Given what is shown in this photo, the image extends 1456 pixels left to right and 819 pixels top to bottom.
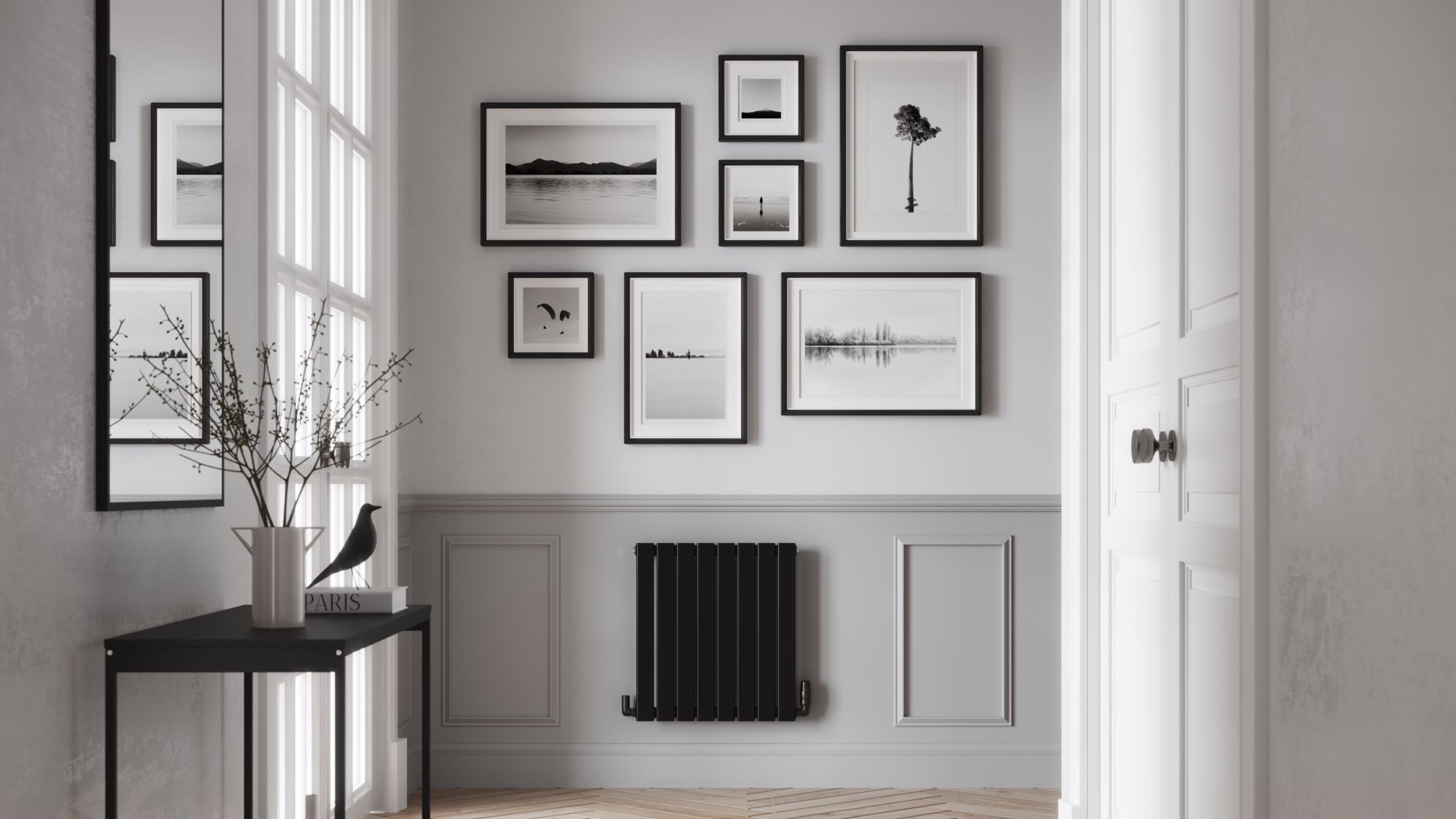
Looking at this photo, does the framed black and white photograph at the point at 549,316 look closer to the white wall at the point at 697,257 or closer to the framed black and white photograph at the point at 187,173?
the white wall at the point at 697,257

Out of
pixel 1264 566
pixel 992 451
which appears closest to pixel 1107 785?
pixel 1264 566

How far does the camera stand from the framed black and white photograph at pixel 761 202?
3.42 metres

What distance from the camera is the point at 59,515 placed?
150 cm

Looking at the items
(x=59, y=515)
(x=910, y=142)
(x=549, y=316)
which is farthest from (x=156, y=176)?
(x=910, y=142)

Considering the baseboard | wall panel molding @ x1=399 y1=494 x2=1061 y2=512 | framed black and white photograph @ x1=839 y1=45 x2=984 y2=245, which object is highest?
framed black and white photograph @ x1=839 y1=45 x2=984 y2=245

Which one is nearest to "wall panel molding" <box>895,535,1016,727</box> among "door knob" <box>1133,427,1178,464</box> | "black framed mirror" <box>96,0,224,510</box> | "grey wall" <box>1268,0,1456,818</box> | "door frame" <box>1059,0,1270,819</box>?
"door frame" <box>1059,0,1270,819</box>

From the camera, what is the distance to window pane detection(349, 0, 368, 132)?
2.99 m

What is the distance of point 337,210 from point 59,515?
1.49 m

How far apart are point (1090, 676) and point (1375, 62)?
5.30 feet

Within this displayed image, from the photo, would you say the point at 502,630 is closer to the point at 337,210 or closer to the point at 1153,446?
the point at 337,210

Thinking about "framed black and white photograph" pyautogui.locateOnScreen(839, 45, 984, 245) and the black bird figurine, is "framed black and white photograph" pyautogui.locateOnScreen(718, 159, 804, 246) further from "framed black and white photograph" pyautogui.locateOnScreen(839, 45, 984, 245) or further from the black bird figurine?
the black bird figurine

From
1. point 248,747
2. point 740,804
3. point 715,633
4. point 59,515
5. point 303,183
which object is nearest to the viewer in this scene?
point 59,515

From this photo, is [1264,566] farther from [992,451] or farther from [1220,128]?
[992,451]

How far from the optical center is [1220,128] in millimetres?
1800
